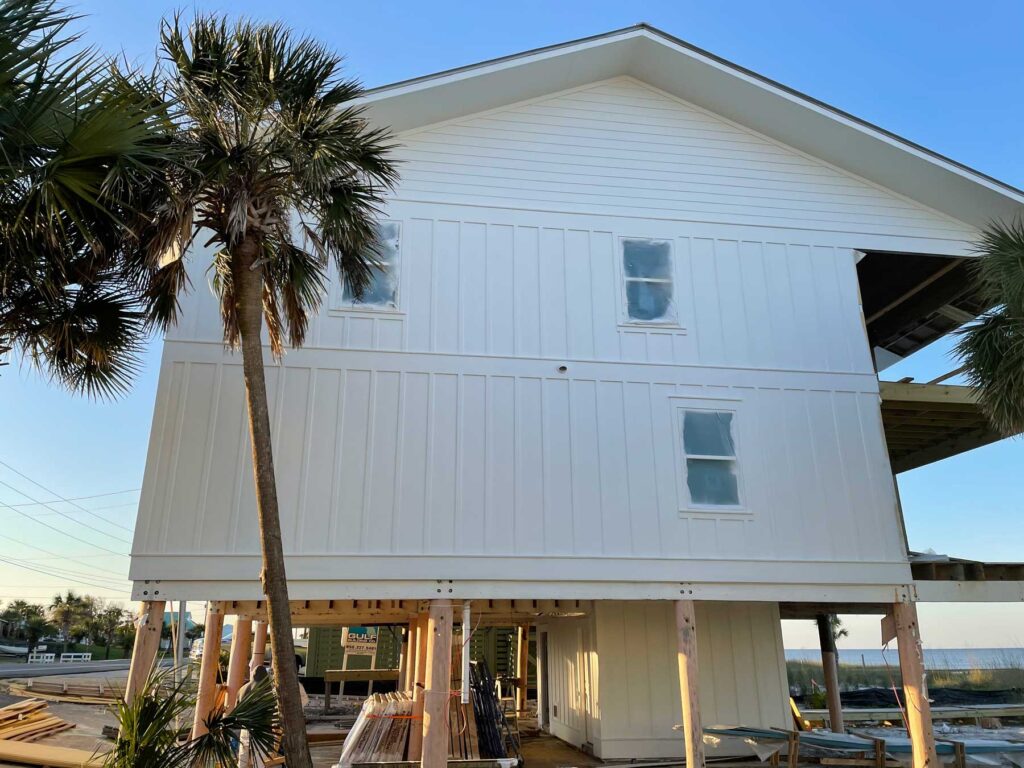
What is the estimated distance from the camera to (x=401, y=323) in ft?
35.3

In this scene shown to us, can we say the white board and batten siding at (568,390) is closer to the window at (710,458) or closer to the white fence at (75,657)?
the window at (710,458)

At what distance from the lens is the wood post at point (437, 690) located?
922 centimetres

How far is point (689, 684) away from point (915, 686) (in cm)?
305

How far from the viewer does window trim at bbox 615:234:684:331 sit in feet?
37.1

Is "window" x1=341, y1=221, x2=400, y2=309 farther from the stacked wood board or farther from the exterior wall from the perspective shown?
the exterior wall

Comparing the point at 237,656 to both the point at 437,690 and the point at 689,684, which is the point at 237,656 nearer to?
the point at 437,690

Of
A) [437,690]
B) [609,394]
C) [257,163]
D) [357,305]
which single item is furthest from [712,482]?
[257,163]

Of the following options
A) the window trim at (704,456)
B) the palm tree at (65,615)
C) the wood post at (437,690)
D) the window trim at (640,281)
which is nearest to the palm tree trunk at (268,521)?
the wood post at (437,690)

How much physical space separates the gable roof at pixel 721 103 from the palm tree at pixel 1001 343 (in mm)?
2444

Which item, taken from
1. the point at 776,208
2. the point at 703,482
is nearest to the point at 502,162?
the point at 776,208

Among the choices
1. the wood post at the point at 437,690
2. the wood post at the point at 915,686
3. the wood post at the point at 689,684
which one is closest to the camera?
the wood post at the point at 437,690

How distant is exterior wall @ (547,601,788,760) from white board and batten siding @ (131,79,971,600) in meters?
2.63

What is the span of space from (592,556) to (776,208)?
250 inches

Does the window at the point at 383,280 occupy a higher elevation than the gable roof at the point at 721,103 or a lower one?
lower
